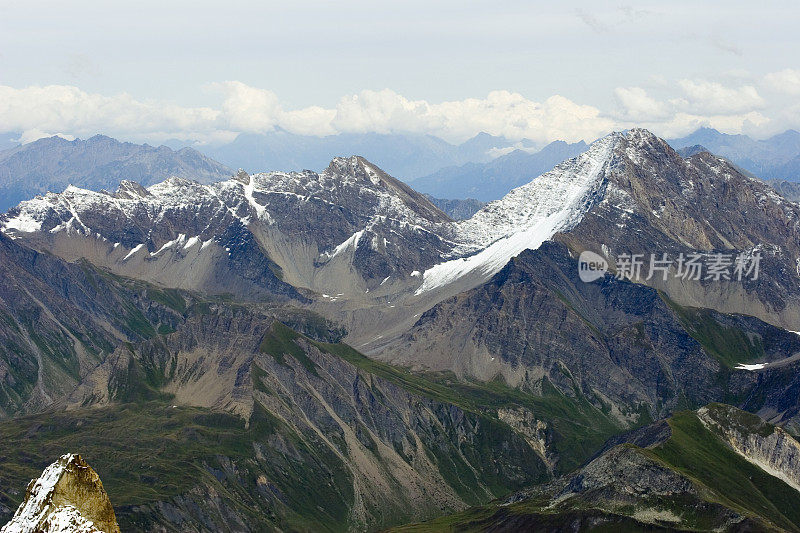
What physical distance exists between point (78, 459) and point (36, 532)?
3.35 m

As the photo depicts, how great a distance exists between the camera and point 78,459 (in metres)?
34.4

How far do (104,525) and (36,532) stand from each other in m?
2.50

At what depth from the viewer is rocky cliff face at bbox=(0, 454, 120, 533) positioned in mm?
34500

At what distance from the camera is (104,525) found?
35.6 m

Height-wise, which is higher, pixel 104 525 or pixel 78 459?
pixel 78 459

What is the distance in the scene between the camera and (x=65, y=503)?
35.2 metres

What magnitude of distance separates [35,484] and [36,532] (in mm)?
1813

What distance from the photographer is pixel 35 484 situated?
35062 millimetres

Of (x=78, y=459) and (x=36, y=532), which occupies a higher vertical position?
(x=78, y=459)

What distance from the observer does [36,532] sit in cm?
3469

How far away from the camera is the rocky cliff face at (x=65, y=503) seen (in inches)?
1358

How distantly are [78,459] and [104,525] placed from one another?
317cm
